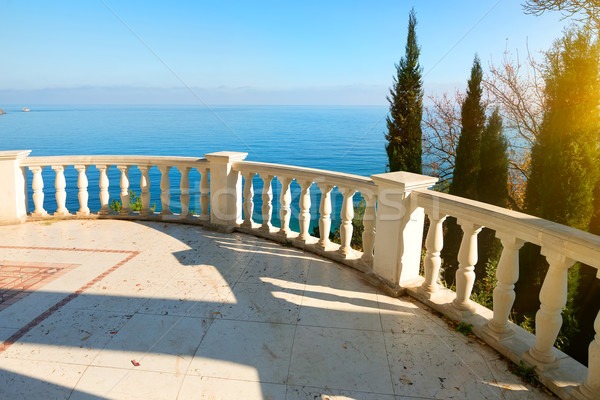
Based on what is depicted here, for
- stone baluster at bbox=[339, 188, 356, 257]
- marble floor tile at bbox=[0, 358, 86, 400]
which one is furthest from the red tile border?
stone baluster at bbox=[339, 188, 356, 257]

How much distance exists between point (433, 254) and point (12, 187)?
742 centimetres

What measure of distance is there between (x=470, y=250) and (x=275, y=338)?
6.58ft

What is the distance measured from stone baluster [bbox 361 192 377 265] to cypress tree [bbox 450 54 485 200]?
12385 millimetres

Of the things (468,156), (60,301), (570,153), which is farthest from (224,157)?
(468,156)

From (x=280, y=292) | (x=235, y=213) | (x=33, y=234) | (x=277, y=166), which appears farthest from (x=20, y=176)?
(x=280, y=292)

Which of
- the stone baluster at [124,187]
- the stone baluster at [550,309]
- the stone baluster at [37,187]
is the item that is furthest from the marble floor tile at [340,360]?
the stone baluster at [37,187]

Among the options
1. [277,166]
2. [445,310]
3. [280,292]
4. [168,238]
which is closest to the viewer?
[445,310]

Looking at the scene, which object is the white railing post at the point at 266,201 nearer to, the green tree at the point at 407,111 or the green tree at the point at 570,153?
the green tree at the point at 570,153

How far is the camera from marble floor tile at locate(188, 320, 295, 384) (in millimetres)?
2941

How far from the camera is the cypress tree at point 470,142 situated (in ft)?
51.7

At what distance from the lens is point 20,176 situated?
7.04 m

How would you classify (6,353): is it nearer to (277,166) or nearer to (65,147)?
(277,166)

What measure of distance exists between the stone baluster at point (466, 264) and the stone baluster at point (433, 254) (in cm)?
24

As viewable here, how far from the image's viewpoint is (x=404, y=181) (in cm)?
406
